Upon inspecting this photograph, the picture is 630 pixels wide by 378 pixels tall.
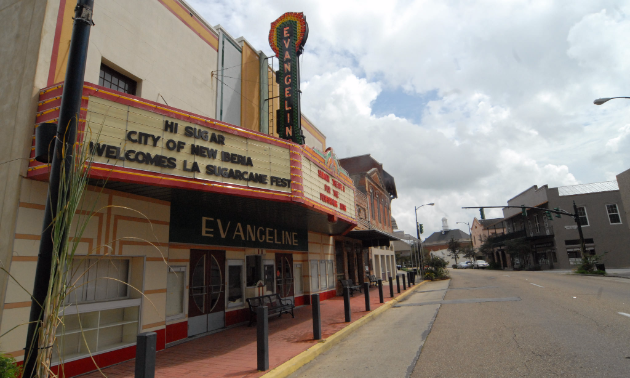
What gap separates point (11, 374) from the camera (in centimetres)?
464

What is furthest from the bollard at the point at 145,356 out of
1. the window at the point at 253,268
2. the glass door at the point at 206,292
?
the window at the point at 253,268

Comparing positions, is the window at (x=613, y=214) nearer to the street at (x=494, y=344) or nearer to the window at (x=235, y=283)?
the street at (x=494, y=344)

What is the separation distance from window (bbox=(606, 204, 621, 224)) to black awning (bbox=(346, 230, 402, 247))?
2906 cm

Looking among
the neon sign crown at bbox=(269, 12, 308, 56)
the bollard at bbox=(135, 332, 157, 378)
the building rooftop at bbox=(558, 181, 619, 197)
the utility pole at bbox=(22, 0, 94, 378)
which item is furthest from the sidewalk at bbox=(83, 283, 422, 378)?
the building rooftop at bbox=(558, 181, 619, 197)

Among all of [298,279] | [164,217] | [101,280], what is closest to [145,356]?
[101,280]

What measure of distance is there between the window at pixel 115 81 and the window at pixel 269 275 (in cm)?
680

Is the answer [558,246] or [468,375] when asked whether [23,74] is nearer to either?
[468,375]

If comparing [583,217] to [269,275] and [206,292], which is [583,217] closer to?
[269,275]

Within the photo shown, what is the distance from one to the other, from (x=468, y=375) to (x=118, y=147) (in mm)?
6575

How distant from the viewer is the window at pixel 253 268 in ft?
37.2

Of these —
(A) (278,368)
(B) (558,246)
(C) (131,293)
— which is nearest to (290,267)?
(C) (131,293)

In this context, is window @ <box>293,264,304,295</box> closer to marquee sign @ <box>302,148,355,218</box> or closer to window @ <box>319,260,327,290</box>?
window @ <box>319,260,327,290</box>

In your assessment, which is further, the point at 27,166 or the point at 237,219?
the point at 237,219

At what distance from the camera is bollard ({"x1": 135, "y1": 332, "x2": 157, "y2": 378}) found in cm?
387
